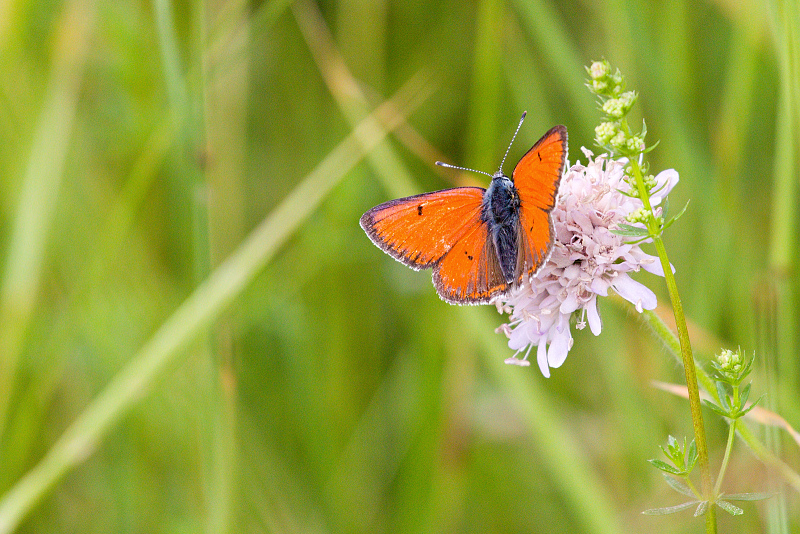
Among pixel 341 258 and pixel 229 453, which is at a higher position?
pixel 341 258

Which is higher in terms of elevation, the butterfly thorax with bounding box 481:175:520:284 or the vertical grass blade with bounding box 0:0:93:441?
the vertical grass blade with bounding box 0:0:93:441

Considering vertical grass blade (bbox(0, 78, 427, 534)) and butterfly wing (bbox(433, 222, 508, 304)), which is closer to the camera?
butterfly wing (bbox(433, 222, 508, 304))

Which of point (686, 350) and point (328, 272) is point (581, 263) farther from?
point (328, 272)

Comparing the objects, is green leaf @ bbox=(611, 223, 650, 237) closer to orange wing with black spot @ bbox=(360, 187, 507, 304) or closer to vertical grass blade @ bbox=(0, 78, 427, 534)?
orange wing with black spot @ bbox=(360, 187, 507, 304)

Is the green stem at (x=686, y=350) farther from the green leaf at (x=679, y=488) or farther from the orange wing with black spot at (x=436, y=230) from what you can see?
the orange wing with black spot at (x=436, y=230)

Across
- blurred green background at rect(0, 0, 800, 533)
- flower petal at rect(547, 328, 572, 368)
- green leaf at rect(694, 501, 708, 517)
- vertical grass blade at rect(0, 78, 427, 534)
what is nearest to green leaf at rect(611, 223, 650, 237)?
flower petal at rect(547, 328, 572, 368)

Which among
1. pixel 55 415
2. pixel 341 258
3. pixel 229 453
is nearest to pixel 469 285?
pixel 229 453

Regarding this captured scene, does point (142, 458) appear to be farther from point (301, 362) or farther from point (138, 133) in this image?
point (138, 133)

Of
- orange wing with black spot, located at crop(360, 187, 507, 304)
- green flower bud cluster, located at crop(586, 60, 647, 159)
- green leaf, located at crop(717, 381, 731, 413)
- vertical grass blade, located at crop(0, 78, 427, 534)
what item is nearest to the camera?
green flower bud cluster, located at crop(586, 60, 647, 159)

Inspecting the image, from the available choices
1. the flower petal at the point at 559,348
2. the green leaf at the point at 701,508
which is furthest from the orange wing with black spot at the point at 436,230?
the green leaf at the point at 701,508
